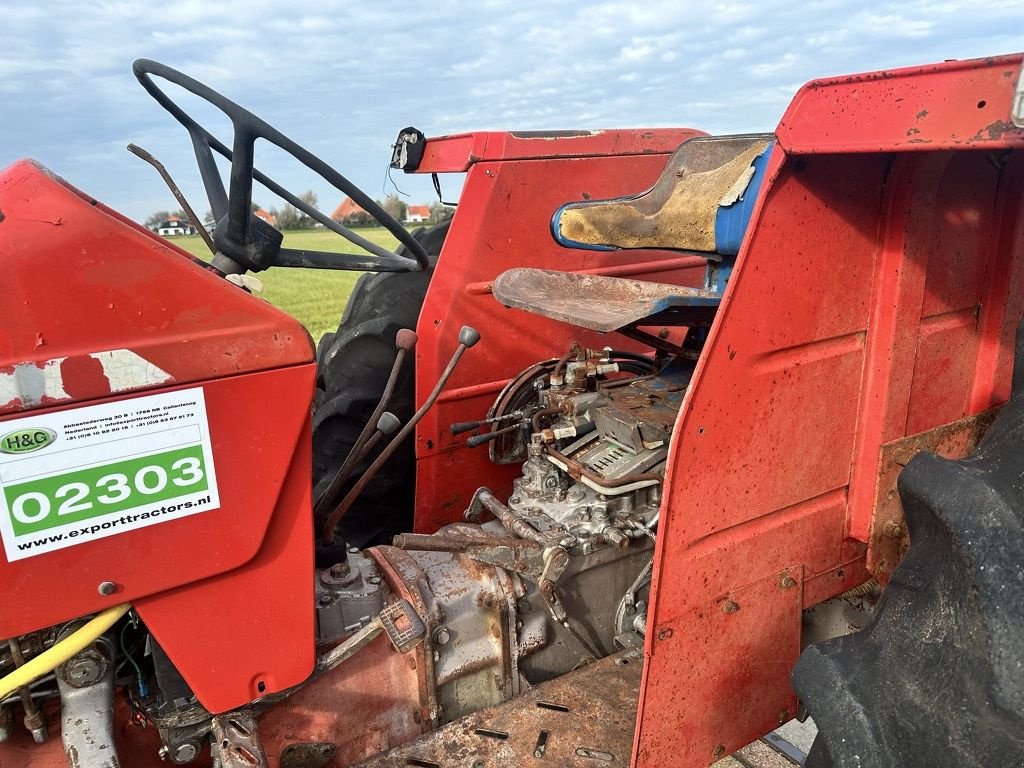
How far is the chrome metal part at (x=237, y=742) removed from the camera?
123 cm

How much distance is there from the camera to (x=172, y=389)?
1103mm

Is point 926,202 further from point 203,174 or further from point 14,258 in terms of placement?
point 14,258

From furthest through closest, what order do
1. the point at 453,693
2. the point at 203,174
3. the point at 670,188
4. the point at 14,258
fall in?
1. the point at 670,188
2. the point at 453,693
3. the point at 203,174
4. the point at 14,258

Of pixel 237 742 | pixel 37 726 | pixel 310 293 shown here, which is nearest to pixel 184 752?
pixel 237 742

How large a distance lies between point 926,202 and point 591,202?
94 centimetres

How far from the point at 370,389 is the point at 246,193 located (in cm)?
89

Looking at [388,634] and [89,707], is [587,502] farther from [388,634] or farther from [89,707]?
[89,707]

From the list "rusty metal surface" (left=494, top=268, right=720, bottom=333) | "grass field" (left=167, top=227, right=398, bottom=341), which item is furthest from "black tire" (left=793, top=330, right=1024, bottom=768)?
"grass field" (left=167, top=227, right=398, bottom=341)

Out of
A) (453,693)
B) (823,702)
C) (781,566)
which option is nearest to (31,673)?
(453,693)

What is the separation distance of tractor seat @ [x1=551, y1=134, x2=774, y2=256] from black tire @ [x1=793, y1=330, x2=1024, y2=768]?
31.3 inches

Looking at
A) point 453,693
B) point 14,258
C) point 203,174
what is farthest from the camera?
point 453,693

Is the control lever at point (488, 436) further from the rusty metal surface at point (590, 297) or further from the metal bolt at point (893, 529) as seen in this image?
the metal bolt at point (893, 529)

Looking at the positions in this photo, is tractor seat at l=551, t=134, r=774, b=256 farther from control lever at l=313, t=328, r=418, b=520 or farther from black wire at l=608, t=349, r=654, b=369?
control lever at l=313, t=328, r=418, b=520

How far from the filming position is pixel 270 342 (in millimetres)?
1178
